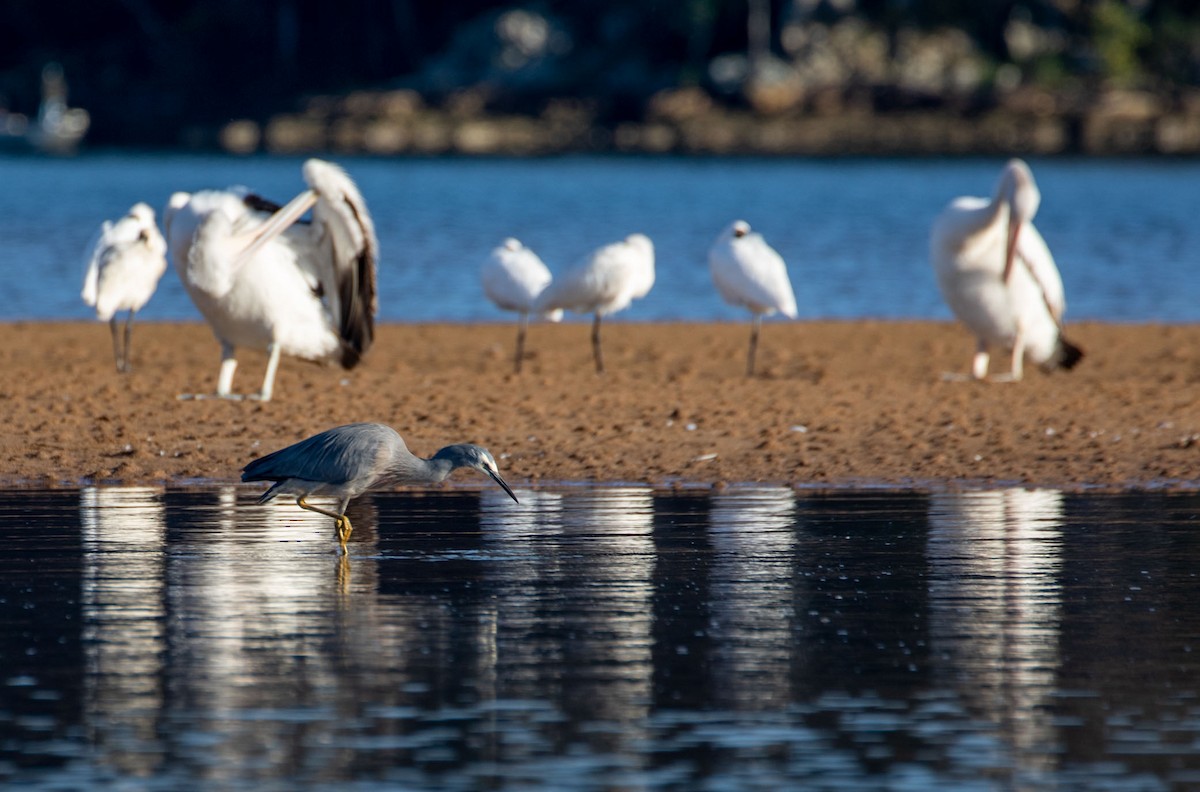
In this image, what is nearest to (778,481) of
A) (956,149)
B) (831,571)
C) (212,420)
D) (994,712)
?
(831,571)

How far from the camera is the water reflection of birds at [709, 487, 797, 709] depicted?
7066 mm

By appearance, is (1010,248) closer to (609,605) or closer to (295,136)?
(609,605)

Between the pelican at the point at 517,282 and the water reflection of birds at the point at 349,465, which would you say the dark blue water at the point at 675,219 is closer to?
the pelican at the point at 517,282

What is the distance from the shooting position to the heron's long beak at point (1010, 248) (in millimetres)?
16016

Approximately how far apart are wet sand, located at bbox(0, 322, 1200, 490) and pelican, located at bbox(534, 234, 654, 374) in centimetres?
57

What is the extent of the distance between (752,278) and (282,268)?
158 inches

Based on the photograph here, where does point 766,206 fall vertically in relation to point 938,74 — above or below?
below

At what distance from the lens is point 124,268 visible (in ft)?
54.8

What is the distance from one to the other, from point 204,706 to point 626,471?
577 cm

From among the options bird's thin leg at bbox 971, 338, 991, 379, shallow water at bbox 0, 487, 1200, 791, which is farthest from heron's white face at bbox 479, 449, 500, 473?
bird's thin leg at bbox 971, 338, 991, 379

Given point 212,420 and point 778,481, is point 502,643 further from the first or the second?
point 212,420

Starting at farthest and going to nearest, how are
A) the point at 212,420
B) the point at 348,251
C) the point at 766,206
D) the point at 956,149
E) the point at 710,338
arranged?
the point at 956,149
the point at 766,206
the point at 710,338
the point at 348,251
the point at 212,420

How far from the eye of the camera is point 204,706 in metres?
6.69

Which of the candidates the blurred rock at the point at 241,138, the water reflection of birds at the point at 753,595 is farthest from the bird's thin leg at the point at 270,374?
the blurred rock at the point at 241,138
